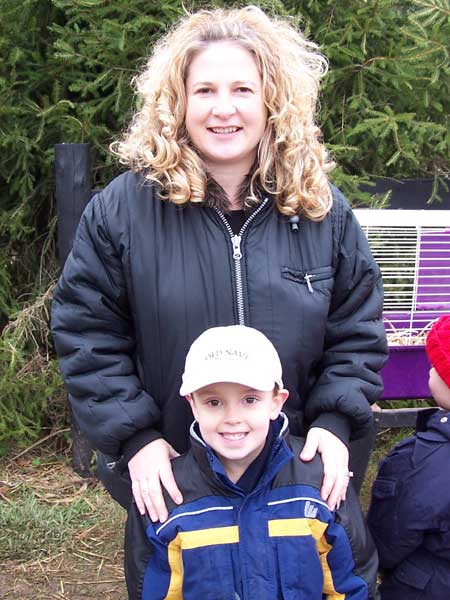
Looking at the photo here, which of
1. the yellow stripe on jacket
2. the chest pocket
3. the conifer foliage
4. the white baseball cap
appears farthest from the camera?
the conifer foliage

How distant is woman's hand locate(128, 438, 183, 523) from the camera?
229 cm

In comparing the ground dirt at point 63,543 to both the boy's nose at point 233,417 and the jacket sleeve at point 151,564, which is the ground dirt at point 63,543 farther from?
the boy's nose at point 233,417

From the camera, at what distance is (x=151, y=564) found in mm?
2299

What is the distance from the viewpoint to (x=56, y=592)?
12.0ft

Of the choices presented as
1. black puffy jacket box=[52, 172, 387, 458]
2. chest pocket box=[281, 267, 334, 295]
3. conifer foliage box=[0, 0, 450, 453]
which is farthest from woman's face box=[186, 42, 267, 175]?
conifer foliage box=[0, 0, 450, 453]

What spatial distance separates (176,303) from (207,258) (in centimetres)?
16

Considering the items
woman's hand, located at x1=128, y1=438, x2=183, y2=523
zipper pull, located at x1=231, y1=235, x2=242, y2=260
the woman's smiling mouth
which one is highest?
the woman's smiling mouth

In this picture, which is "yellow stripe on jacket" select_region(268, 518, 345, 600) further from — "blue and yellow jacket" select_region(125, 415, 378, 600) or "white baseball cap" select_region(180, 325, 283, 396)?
"white baseball cap" select_region(180, 325, 283, 396)

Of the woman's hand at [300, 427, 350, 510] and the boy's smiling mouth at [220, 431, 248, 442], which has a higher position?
the boy's smiling mouth at [220, 431, 248, 442]

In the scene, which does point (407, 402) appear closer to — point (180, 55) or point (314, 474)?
point (314, 474)

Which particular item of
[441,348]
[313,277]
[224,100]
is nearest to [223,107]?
[224,100]

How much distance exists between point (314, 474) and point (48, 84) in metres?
3.18

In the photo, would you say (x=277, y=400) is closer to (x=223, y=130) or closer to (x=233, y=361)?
(x=233, y=361)

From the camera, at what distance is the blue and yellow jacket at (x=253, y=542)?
220 cm
